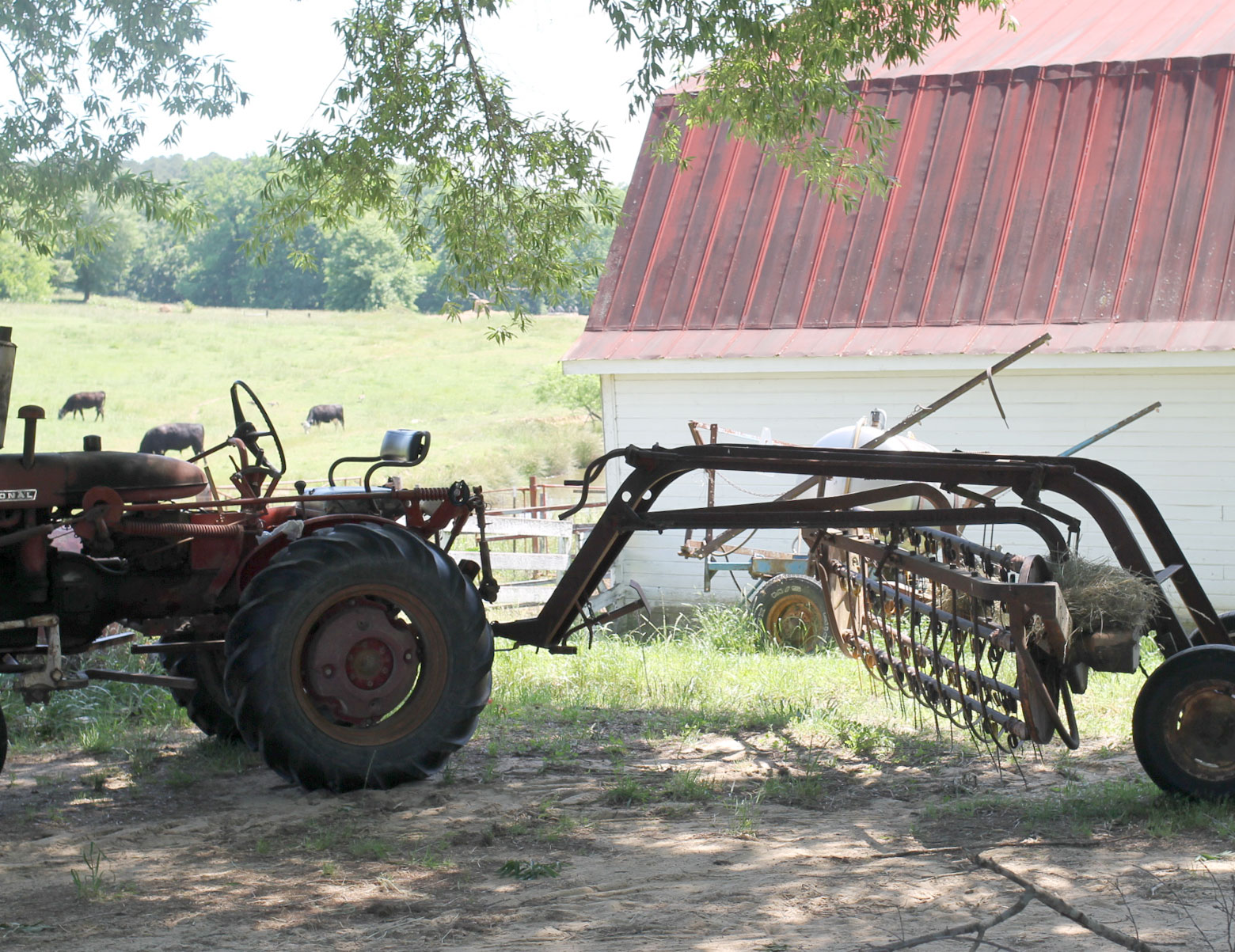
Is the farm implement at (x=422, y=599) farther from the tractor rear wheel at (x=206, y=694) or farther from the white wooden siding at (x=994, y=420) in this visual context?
the white wooden siding at (x=994, y=420)

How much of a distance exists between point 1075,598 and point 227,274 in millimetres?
74423

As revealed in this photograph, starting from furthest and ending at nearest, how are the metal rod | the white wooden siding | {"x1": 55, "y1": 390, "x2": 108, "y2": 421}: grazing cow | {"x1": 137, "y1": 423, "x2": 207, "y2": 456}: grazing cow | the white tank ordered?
{"x1": 55, "y1": 390, "x2": 108, "y2": 421}: grazing cow
{"x1": 137, "y1": 423, "x2": 207, "y2": 456}: grazing cow
the white wooden siding
the white tank
the metal rod

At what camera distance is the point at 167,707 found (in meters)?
7.15

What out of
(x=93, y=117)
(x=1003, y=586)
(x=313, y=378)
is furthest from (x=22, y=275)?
(x=1003, y=586)

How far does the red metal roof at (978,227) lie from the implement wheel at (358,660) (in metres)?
7.21

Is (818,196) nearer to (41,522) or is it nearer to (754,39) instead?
(754,39)

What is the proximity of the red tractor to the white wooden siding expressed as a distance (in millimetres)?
6324

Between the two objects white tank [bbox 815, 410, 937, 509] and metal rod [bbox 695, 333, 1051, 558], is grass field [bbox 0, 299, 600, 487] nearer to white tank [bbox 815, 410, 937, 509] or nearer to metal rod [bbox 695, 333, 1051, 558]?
white tank [bbox 815, 410, 937, 509]

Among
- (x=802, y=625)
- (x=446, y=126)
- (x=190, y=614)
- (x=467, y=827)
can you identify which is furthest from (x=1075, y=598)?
(x=446, y=126)

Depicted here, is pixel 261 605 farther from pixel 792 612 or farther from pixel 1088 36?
pixel 1088 36

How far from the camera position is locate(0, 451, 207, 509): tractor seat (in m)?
4.88


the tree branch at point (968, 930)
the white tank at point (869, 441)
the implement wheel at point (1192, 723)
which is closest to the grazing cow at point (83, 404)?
the white tank at point (869, 441)

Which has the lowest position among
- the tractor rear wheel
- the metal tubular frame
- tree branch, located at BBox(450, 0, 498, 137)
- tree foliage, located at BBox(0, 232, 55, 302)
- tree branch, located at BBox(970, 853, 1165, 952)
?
tree branch, located at BBox(970, 853, 1165, 952)

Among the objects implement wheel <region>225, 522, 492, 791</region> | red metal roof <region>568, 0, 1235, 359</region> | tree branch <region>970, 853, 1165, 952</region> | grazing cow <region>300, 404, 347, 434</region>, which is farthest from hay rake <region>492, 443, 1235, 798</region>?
grazing cow <region>300, 404, 347, 434</region>
